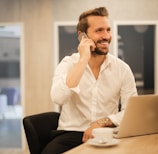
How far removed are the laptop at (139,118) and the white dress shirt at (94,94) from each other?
0.90 feet

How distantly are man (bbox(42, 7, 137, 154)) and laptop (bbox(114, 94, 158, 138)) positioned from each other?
0.71ft

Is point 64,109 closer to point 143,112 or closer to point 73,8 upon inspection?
point 143,112

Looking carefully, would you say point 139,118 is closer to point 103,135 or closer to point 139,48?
point 103,135

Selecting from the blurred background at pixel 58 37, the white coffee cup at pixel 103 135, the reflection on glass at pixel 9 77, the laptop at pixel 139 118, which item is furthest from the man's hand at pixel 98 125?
the reflection on glass at pixel 9 77

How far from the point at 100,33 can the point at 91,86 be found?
343 mm

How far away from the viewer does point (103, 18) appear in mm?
1904

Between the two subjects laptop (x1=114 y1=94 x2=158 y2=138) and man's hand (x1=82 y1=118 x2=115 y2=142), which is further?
man's hand (x1=82 y1=118 x2=115 y2=142)

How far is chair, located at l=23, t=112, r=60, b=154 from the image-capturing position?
195 cm

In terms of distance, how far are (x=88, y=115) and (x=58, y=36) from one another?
3.12 meters

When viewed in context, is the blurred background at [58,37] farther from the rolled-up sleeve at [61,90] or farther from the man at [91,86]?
the rolled-up sleeve at [61,90]

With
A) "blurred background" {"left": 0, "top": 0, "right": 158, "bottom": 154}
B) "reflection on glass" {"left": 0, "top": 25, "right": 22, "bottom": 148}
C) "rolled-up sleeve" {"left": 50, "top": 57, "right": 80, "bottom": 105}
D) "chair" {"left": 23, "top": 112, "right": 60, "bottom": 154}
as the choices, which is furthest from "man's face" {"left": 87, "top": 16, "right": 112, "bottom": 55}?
"reflection on glass" {"left": 0, "top": 25, "right": 22, "bottom": 148}

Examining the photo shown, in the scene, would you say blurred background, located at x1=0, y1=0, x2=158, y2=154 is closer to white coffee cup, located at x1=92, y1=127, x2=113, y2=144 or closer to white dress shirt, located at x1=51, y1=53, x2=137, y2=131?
white dress shirt, located at x1=51, y1=53, x2=137, y2=131

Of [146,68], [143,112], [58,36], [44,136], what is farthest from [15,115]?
[143,112]

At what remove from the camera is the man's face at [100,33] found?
1872 mm
